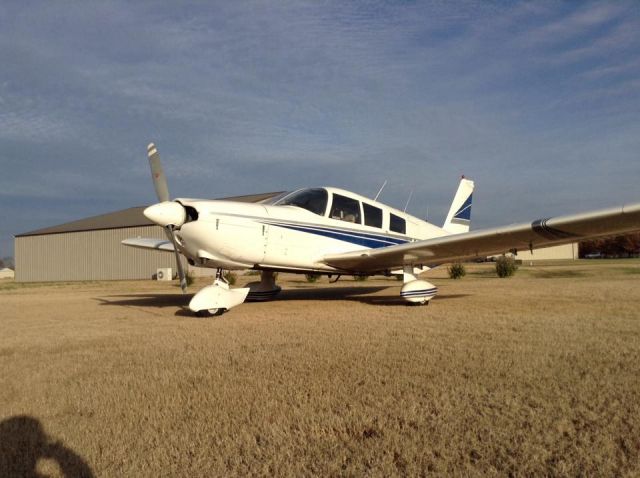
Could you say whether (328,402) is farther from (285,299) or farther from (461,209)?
(461,209)

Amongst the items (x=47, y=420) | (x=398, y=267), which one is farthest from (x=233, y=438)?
(x=398, y=267)

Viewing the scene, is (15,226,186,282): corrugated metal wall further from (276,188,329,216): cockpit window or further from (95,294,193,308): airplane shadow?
(276,188,329,216): cockpit window

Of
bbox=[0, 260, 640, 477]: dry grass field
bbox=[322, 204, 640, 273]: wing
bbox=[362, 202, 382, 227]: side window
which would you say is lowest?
bbox=[0, 260, 640, 477]: dry grass field

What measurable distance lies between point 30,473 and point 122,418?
70 cm

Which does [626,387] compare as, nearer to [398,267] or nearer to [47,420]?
[47,420]

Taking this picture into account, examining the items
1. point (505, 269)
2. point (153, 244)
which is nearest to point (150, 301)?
point (153, 244)

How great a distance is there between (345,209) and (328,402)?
25.4 ft

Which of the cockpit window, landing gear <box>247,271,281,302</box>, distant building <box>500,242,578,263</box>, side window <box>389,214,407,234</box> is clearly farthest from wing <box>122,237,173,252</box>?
distant building <box>500,242,578,263</box>

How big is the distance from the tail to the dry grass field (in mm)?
9727

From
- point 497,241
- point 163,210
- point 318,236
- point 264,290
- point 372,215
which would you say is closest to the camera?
point 163,210

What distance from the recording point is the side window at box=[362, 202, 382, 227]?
10992mm

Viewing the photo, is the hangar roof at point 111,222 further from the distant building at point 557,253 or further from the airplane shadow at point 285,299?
the distant building at point 557,253

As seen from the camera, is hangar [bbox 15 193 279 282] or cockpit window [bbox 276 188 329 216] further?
hangar [bbox 15 193 279 282]

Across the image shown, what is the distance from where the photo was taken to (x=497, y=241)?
9016 millimetres
